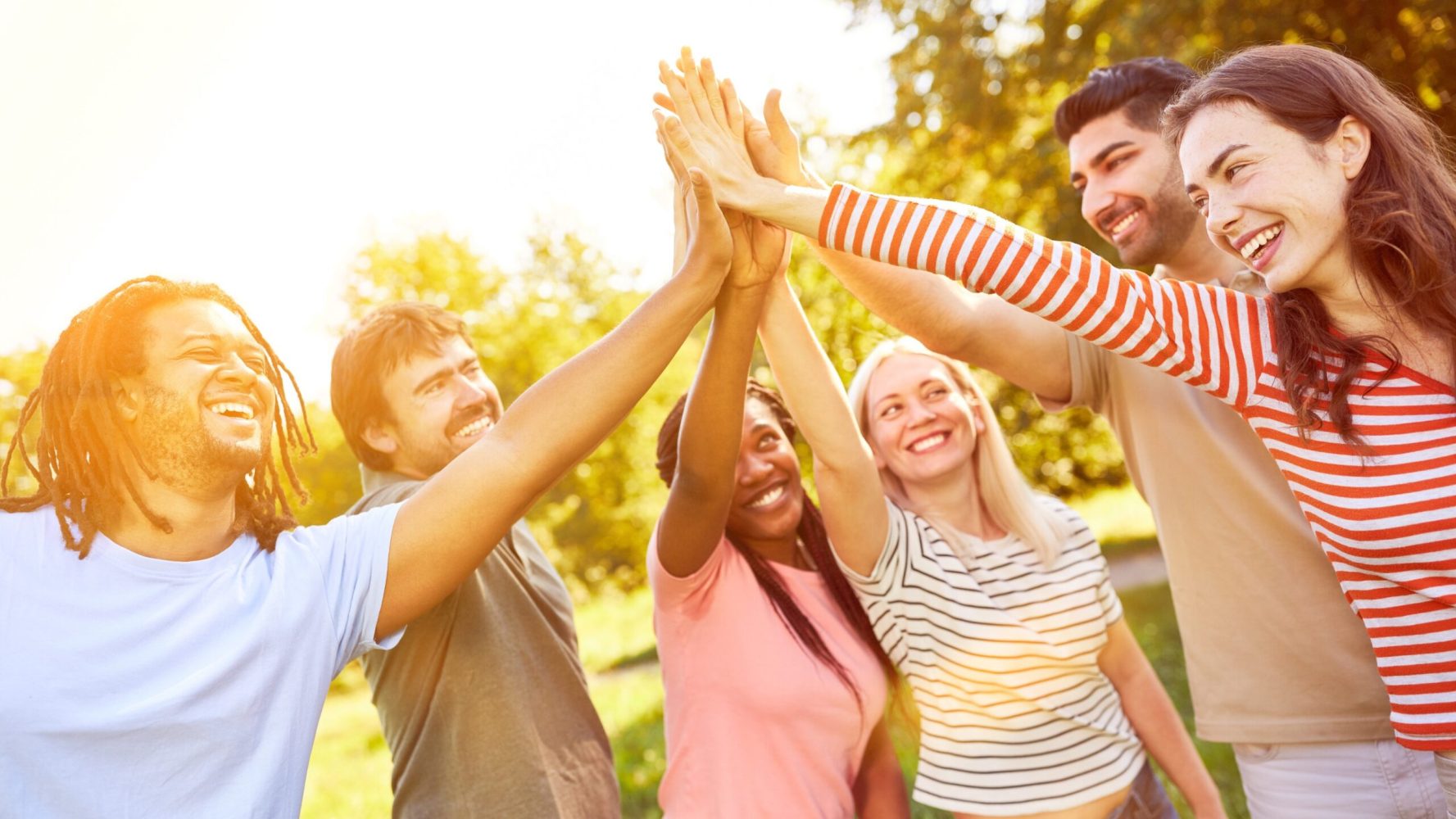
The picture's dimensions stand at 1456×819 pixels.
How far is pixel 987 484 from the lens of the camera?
329 centimetres

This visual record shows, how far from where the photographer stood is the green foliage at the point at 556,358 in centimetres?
1499

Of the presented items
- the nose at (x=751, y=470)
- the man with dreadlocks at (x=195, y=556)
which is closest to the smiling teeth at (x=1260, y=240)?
the man with dreadlocks at (x=195, y=556)

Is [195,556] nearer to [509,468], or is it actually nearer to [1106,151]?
[509,468]

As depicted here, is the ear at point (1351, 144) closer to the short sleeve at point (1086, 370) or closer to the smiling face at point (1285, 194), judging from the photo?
the smiling face at point (1285, 194)

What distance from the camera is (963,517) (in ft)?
10.7

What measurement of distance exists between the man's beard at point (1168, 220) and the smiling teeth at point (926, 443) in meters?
0.85

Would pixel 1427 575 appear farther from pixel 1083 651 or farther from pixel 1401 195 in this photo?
pixel 1083 651

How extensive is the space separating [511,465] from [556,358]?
13.5m

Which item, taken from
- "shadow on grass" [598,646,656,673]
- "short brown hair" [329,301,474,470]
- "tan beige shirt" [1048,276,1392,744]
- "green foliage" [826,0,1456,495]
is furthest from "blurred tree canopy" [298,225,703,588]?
"tan beige shirt" [1048,276,1392,744]

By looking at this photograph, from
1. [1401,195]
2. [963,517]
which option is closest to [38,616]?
[963,517]

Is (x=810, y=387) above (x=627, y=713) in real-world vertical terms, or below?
above

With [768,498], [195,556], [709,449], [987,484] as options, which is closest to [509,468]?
[709,449]

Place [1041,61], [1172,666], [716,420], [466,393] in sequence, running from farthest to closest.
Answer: [1041,61], [1172,666], [466,393], [716,420]

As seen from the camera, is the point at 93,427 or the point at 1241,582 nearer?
the point at 93,427
